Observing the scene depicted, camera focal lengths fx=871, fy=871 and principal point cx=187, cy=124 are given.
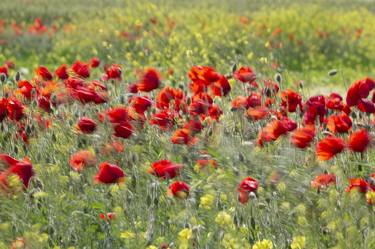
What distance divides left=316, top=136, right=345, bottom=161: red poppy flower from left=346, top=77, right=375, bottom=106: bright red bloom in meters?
0.61

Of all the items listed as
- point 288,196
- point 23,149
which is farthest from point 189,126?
point 23,149

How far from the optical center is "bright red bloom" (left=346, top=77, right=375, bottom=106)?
3.64m

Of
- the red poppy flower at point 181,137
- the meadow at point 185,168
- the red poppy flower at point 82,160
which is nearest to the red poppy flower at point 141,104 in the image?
the meadow at point 185,168

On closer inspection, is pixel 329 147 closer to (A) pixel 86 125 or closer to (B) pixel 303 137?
(B) pixel 303 137

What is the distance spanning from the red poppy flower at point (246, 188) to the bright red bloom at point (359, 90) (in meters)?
0.82

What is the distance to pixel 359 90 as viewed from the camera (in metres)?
3.65

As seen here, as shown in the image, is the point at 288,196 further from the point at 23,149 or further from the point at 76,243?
the point at 23,149

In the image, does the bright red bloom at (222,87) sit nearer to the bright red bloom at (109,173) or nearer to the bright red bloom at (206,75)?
the bright red bloom at (206,75)

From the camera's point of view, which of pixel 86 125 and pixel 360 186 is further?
pixel 86 125

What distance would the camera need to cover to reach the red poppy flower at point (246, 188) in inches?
119

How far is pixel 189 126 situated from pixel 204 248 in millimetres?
636

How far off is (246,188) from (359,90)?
878mm

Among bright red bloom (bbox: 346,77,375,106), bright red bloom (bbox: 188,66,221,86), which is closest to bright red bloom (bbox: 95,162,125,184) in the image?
bright red bloom (bbox: 188,66,221,86)

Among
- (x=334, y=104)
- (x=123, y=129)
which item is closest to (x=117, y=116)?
(x=123, y=129)
